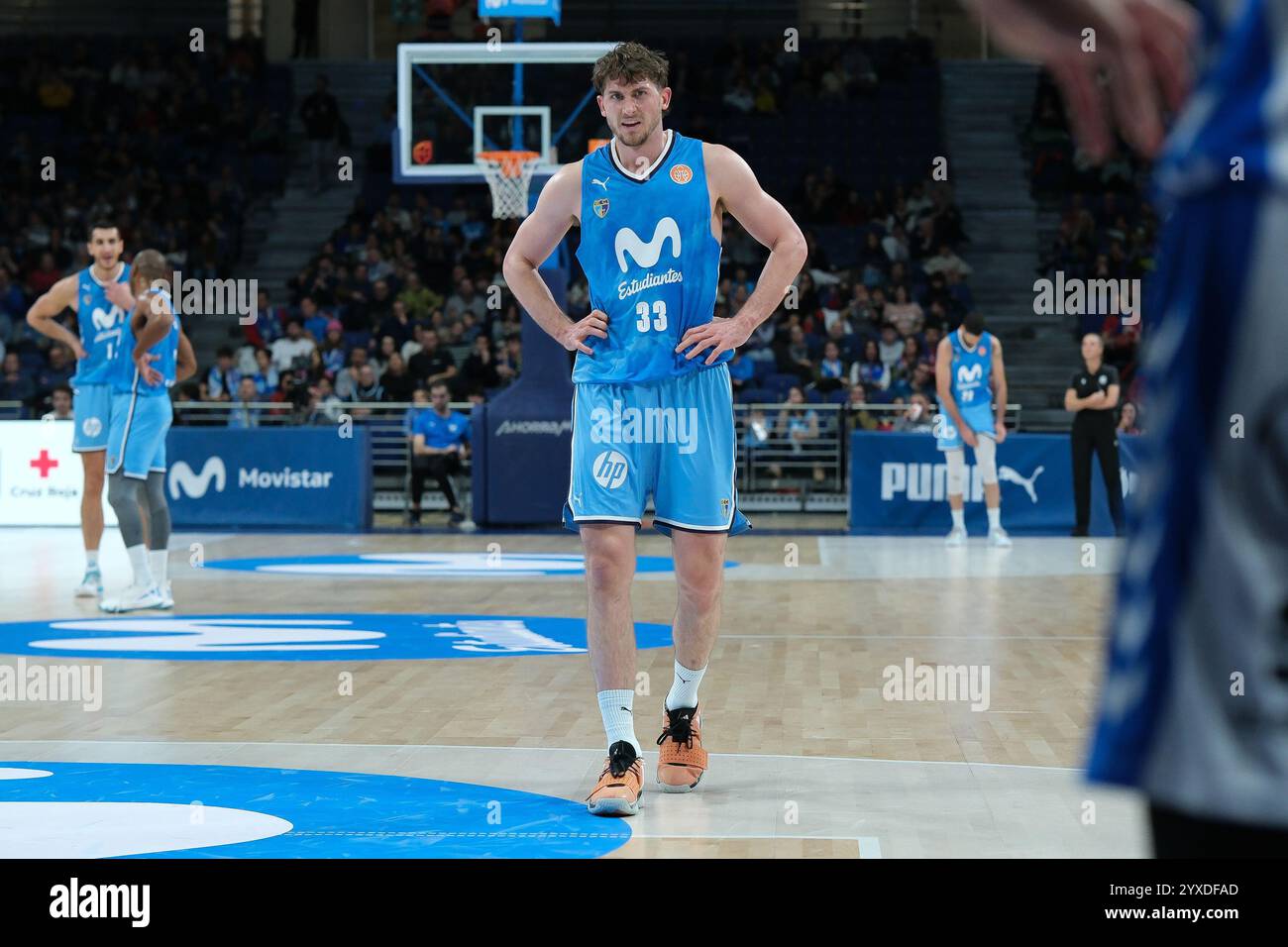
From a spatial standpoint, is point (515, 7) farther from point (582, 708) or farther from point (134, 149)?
point (134, 149)

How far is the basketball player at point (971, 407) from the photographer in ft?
47.5

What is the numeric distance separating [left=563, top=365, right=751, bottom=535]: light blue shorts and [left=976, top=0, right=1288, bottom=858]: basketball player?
131 inches

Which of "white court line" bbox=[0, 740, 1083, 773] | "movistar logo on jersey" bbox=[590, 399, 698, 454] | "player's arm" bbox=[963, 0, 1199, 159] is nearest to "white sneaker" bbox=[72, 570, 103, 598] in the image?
"white court line" bbox=[0, 740, 1083, 773]

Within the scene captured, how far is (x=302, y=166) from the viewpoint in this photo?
26719 mm

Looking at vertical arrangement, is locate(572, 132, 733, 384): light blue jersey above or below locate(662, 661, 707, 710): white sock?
above

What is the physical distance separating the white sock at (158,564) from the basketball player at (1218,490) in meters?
8.67

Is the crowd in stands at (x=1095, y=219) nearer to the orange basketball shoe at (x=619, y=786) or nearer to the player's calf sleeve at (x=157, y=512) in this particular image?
the player's calf sleeve at (x=157, y=512)

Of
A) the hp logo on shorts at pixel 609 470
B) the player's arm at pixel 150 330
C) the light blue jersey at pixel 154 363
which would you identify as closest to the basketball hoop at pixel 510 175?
the light blue jersey at pixel 154 363

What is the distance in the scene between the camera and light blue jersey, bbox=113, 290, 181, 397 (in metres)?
9.38

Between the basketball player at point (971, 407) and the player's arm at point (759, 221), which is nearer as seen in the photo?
the player's arm at point (759, 221)

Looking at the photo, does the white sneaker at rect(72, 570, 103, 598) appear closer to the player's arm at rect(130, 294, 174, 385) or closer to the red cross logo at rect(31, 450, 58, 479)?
the player's arm at rect(130, 294, 174, 385)

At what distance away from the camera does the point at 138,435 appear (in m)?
9.25

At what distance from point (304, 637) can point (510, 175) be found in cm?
816
